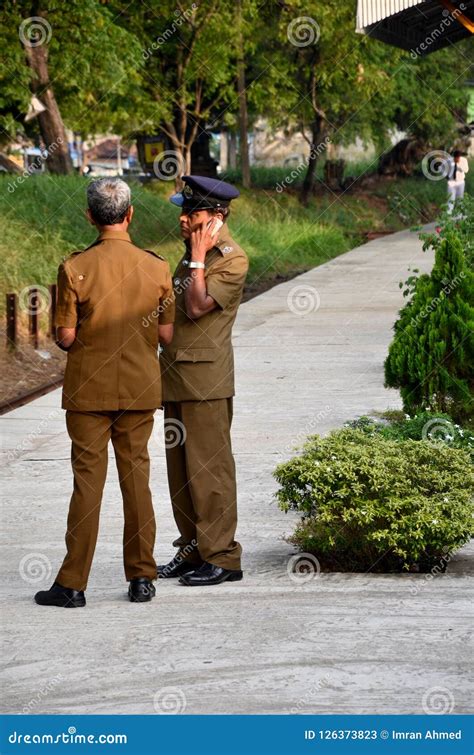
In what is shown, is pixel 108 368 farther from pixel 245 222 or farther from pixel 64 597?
pixel 245 222

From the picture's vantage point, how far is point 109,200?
6242 mm

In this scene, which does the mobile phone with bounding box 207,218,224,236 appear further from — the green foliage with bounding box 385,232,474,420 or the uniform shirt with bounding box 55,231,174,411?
the green foliage with bounding box 385,232,474,420

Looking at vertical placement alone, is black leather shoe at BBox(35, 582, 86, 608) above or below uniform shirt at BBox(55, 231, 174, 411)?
below

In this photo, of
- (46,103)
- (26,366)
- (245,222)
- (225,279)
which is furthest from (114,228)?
(245,222)

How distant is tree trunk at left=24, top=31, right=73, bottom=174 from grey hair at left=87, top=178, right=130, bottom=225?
64.7 ft

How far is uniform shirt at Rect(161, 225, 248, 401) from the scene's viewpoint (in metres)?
6.53

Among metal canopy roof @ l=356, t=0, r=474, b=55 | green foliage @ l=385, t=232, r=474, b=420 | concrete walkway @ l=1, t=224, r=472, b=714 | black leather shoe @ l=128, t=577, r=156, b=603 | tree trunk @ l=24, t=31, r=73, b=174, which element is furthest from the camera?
tree trunk @ l=24, t=31, r=73, b=174

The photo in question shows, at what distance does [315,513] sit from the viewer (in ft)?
23.1

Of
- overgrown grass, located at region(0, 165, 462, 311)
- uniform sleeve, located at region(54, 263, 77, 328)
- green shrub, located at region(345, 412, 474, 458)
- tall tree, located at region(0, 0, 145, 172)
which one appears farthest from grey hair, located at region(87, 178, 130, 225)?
tall tree, located at region(0, 0, 145, 172)

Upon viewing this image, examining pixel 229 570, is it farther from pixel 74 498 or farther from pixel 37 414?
pixel 37 414

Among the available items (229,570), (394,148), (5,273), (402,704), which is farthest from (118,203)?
(394,148)

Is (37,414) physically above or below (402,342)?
below

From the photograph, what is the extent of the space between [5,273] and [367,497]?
36.2ft

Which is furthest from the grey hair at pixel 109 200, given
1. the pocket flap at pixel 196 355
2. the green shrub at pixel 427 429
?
the green shrub at pixel 427 429
